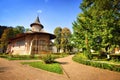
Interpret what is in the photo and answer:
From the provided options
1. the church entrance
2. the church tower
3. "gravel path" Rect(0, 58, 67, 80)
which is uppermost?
the church tower

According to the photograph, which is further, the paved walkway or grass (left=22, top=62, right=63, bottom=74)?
grass (left=22, top=62, right=63, bottom=74)

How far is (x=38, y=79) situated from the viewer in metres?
8.29

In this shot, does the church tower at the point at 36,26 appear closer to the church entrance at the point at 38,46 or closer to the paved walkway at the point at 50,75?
the church entrance at the point at 38,46

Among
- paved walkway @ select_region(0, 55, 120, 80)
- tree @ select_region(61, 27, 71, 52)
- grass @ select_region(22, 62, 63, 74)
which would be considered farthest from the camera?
tree @ select_region(61, 27, 71, 52)

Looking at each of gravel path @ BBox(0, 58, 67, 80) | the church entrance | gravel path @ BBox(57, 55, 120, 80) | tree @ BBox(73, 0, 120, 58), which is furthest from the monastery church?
gravel path @ BBox(0, 58, 67, 80)

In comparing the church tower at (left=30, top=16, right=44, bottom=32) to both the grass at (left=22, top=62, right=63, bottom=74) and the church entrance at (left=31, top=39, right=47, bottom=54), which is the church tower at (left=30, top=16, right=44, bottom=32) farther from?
the grass at (left=22, top=62, right=63, bottom=74)

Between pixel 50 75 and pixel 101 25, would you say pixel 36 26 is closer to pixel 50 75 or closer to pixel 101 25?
pixel 101 25

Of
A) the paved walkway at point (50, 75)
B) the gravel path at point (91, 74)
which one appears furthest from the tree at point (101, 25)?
the paved walkway at point (50, 75)

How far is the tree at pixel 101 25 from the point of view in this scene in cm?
1931

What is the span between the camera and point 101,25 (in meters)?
19.7

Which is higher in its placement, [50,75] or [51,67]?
[51,67]

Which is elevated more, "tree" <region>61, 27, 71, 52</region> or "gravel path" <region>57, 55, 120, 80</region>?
"tree" <region>61, 27, 71, 52</region>

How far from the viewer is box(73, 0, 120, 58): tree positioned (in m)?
19.3

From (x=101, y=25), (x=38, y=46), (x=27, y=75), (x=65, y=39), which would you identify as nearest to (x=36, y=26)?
(x=38, y=46)
